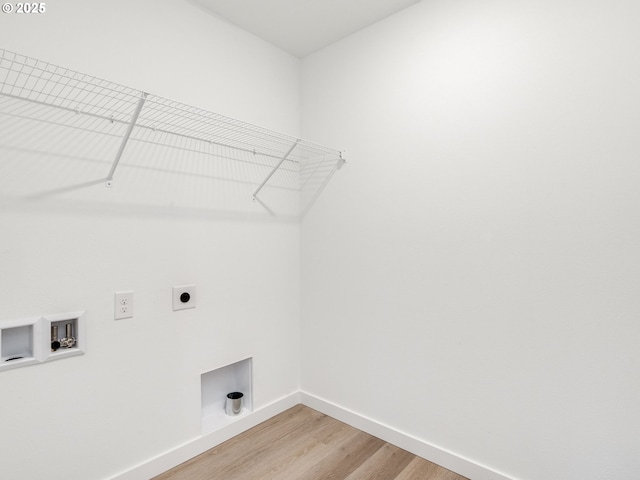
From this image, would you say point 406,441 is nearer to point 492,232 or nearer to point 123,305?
point 492,232

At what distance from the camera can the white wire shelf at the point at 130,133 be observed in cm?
128

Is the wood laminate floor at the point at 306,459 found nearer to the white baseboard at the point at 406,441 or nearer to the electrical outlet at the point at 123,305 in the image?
the white baseboard at the point at 406,441

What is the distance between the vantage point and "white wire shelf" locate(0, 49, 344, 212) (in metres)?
1.28

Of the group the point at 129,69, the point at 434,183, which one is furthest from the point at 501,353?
the point at 129,69

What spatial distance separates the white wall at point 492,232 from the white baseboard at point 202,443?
13.3 inches

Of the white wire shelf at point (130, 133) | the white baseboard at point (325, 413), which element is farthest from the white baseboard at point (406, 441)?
the white wire shelf at point (130, 133)

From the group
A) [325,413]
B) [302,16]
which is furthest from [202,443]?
[302,16]

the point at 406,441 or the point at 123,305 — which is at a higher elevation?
the point at 123,305

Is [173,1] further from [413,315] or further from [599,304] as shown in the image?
[599,304]

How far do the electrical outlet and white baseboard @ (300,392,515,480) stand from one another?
1275 millimetres

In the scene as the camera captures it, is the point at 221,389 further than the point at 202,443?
Yes

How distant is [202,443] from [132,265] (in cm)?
99

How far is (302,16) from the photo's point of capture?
6.24 feet

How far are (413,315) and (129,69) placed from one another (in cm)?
177
